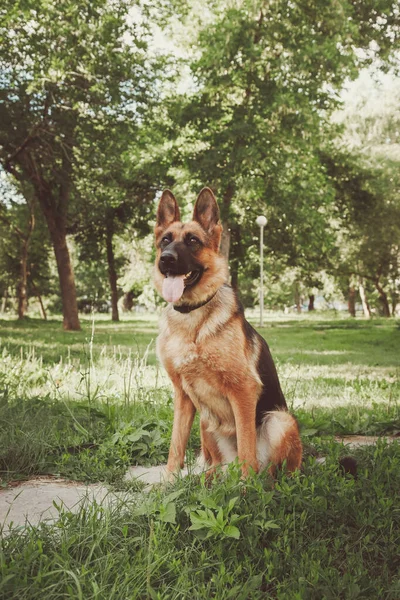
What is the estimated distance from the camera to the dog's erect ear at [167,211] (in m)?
3.86

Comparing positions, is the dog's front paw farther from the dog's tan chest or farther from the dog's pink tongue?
the dog's pink tongue

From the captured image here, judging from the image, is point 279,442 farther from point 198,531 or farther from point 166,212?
point 166,212

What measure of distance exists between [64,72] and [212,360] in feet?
35.4

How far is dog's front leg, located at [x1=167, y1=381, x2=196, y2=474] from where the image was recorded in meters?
3.55

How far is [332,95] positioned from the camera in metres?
18.8

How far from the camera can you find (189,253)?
3574 millimetres

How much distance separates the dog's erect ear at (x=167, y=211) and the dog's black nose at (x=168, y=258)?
0.49 m

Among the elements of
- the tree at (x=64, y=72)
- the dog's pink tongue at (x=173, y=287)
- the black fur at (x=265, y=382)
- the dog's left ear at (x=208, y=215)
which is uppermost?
the tree at (x=64, y=72)

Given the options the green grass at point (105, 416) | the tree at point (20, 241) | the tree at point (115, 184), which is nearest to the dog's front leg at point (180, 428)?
the green grass at point (105, 416)

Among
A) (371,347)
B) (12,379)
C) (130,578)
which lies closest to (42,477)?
(130,578)

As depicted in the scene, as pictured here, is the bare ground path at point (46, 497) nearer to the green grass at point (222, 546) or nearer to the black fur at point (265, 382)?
the green grass at point (222, 546)

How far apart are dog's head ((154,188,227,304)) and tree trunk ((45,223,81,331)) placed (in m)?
16.6

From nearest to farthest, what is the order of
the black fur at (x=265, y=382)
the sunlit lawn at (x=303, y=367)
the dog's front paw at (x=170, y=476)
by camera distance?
1. the dog's front paw at (x=170, y=476)
2. the black fur at (x=265, y=382)
3. the sunlit lawn at (x=303, y=367)

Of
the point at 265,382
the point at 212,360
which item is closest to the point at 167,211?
the point at 212,360
